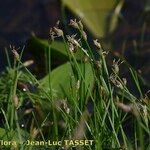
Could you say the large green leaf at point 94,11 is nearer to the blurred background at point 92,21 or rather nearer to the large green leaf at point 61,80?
the blurred background at point 92,21

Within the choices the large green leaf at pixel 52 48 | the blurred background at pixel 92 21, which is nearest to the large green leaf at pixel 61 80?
the large green leaf at pixel 52 48

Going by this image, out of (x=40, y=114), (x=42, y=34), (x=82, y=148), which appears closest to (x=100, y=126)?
(x=82, y=148)

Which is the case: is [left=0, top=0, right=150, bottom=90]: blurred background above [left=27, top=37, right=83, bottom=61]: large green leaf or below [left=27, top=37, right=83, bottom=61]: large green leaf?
above

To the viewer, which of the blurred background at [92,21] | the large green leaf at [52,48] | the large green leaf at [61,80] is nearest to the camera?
the large green leaf at [61,80]

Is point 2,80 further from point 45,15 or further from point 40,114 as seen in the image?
point 45,15

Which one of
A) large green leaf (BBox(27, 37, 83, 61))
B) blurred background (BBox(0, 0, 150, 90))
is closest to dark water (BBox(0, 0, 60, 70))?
blurred background (BBox(0, 0, 150, 90))

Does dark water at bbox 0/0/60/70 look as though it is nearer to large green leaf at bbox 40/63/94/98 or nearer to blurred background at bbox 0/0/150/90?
blurred background at bbox 0/0/150/90

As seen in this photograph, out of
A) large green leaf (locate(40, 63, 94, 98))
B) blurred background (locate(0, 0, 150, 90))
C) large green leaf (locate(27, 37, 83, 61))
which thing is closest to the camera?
large green leaf (locate(40, 63, 94, 98))
